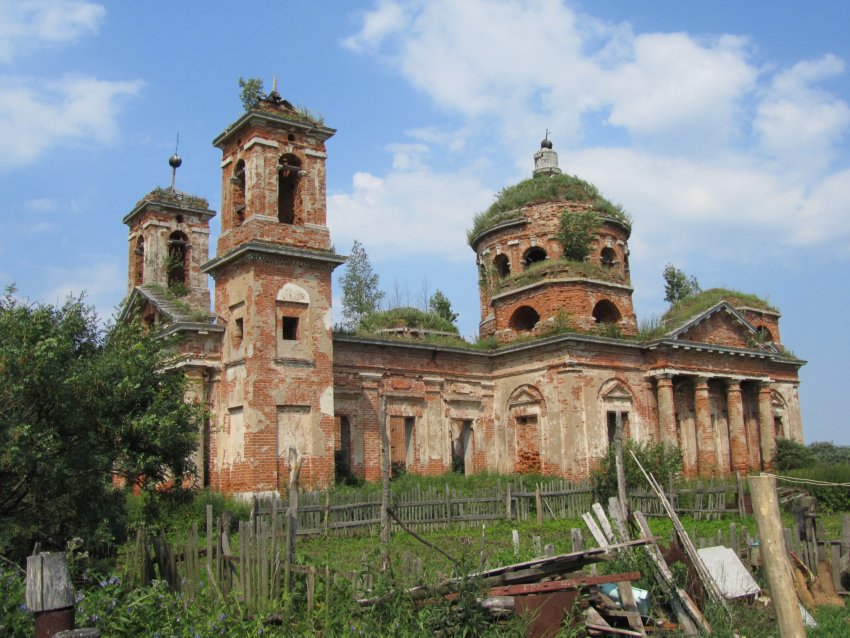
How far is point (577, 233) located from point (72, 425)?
20056 millimetres

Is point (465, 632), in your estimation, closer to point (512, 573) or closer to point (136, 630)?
point (512, 573)

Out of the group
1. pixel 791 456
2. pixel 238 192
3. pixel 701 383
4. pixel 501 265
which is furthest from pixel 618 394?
pixel 238 192

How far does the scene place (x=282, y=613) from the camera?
781 cm

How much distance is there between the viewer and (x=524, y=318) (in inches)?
1024

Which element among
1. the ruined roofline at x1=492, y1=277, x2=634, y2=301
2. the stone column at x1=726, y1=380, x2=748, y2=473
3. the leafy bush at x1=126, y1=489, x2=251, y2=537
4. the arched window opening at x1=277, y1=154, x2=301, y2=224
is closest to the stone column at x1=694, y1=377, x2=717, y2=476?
the stone column at x1=726, y1=380, x2=748, y2=473

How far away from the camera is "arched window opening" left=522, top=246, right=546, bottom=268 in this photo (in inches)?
1134

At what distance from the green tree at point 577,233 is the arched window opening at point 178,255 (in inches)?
490

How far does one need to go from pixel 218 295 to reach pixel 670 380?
530 inches

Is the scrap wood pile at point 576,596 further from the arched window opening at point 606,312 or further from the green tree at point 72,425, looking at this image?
the arched window opening at point 606,312

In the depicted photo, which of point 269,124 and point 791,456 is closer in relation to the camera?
point 269,124

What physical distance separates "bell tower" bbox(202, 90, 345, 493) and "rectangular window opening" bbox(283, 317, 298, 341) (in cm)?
2

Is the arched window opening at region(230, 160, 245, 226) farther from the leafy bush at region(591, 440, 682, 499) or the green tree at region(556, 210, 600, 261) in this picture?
the green tree at region(556, 210, 600, 261)

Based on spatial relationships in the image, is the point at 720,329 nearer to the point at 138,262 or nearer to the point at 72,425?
the point at 138,262

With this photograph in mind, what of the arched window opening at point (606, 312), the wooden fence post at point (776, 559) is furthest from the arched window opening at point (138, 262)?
the wooden fence post at point (776, 559)
